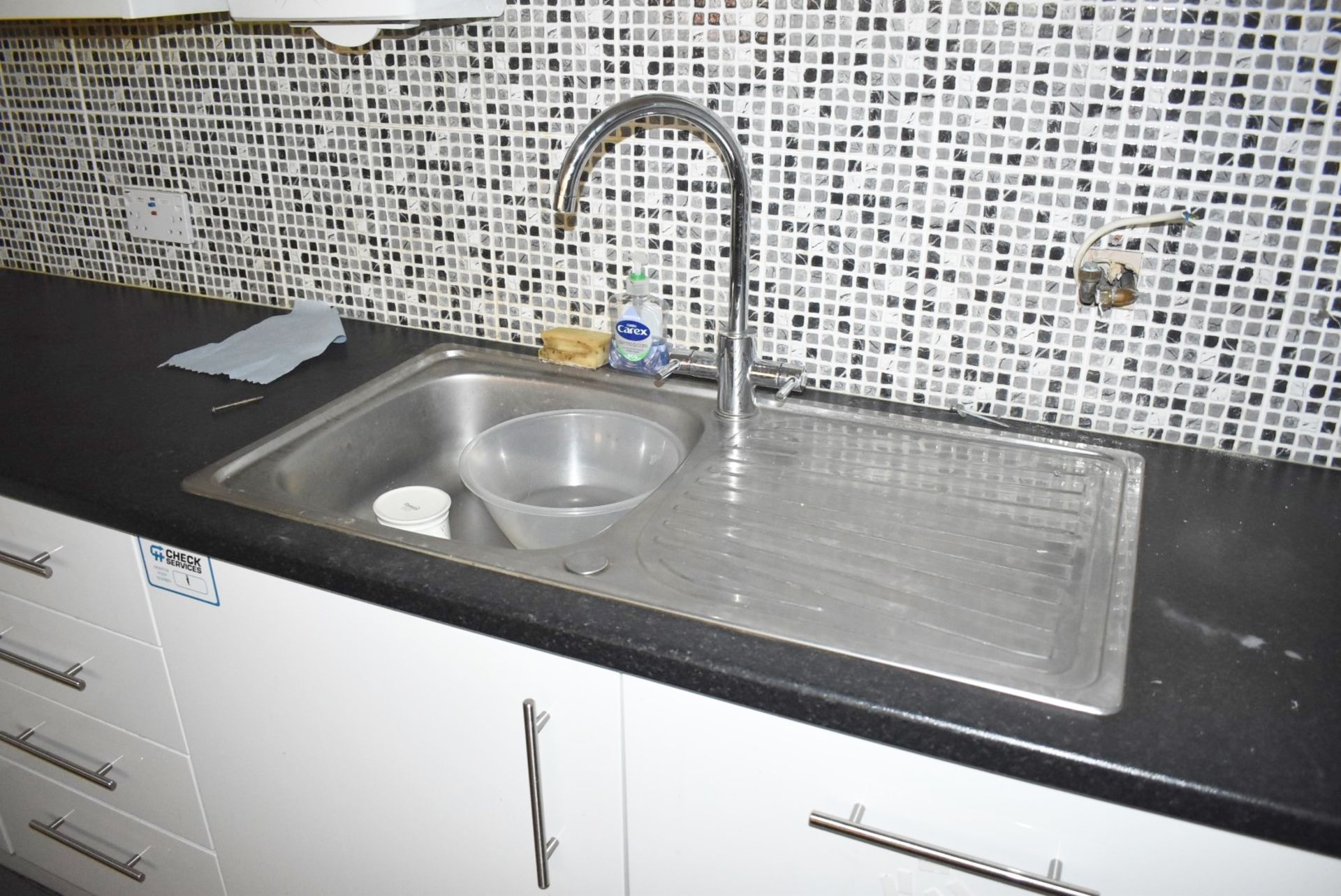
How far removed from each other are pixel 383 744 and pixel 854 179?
→ 853 millimetres

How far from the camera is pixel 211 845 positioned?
4.32ft

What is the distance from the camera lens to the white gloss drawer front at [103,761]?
4.27ft

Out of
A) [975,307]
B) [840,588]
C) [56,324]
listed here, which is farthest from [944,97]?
[56,324]

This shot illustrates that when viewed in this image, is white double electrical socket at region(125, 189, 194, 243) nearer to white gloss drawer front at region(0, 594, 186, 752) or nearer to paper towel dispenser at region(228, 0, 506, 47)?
paper towel dispenser at region(228, 0, 506, 47)

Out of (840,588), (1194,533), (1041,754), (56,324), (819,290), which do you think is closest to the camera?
(1041,754)

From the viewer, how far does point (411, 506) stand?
126cm

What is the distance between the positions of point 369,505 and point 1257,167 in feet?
3.69

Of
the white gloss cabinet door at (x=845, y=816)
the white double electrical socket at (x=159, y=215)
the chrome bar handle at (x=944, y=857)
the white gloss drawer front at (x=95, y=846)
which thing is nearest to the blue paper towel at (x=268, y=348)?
the white double electrical socket at (x=159, y=215)

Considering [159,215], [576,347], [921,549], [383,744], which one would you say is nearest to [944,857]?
[921,549]

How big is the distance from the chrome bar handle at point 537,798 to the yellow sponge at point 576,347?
0.59m

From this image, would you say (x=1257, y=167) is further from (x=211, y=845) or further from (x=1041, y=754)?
(x=211, y=845)

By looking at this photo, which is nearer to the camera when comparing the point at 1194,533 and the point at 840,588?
the point at 840,588

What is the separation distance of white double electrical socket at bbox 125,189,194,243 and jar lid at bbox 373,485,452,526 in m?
0.76

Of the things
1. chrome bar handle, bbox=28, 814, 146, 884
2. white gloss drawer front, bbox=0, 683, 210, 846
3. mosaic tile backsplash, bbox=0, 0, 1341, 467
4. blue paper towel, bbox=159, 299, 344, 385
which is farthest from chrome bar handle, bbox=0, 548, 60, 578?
mosaic tile backsplash, bbox=0, 0, 1341, 467
